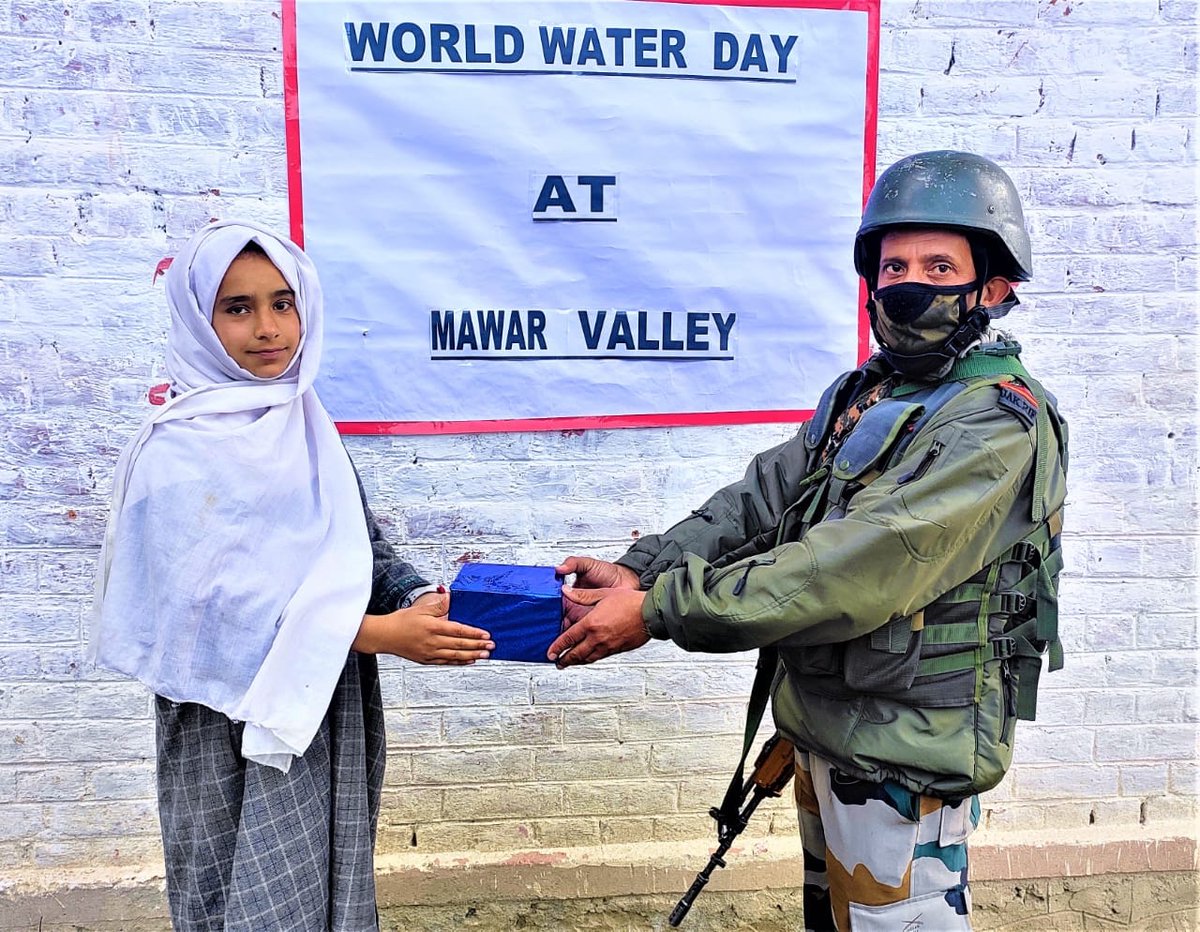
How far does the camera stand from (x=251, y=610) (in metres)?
1.69

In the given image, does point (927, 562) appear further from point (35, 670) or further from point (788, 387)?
point (35, 670)

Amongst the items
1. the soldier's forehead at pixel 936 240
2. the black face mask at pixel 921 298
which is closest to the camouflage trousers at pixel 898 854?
the black face mask at pixel 921 298

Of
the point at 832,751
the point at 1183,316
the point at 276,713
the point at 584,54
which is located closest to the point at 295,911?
the point at 276,713

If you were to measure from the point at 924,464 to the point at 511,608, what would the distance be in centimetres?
77

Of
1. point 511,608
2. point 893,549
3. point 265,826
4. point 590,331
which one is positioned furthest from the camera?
point 590,331

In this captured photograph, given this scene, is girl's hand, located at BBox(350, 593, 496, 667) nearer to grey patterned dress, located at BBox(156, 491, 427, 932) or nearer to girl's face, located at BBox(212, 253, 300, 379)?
grey patterned dress, located at BBox(156, 491, 427, 932)

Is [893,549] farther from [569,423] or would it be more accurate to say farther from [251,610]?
[569,423]

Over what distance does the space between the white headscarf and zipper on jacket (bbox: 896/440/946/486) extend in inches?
38.0

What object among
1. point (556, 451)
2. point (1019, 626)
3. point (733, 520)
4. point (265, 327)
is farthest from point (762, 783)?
point (265, 327)

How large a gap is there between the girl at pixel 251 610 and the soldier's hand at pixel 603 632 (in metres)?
0.15

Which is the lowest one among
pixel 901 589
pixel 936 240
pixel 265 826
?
pixel 265 826

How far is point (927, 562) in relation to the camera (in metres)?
1.68

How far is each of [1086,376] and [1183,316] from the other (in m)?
0.32

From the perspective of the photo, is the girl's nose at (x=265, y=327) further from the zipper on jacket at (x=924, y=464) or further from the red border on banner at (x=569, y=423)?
the zipper on jacket at (x=924, y=464)
